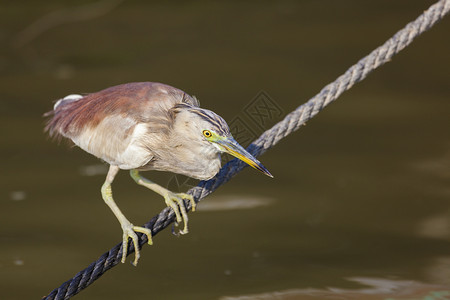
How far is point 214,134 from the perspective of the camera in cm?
203


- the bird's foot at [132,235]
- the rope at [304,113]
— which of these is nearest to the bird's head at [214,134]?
the rope at [304,113]

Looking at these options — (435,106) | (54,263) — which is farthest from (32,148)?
(435,106)

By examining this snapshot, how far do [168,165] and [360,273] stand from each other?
130cm

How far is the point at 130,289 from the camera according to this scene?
297cm

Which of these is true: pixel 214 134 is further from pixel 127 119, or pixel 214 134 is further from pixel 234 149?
pixel 127 119

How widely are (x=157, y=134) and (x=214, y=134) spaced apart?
7.6 inches

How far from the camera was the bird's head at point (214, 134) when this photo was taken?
6.61ft

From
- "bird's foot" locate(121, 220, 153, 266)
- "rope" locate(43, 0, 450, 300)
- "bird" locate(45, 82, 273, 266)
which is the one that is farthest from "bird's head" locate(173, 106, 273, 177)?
"bird's foot" locate(121, 220, 153, 266)

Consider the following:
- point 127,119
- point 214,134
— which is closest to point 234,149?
point 214,134

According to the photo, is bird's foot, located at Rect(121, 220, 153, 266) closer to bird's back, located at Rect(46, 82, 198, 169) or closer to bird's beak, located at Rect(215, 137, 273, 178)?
bird's back, located at Rect(46, 82, 198, 169)

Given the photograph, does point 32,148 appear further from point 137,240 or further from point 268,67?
point 137,240

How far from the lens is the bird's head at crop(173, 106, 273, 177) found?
79.4 inches

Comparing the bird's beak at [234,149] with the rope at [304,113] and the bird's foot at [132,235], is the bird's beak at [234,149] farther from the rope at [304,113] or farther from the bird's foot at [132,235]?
the bird's foot at [132,235]

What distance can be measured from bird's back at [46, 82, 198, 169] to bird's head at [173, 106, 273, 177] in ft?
0.27
